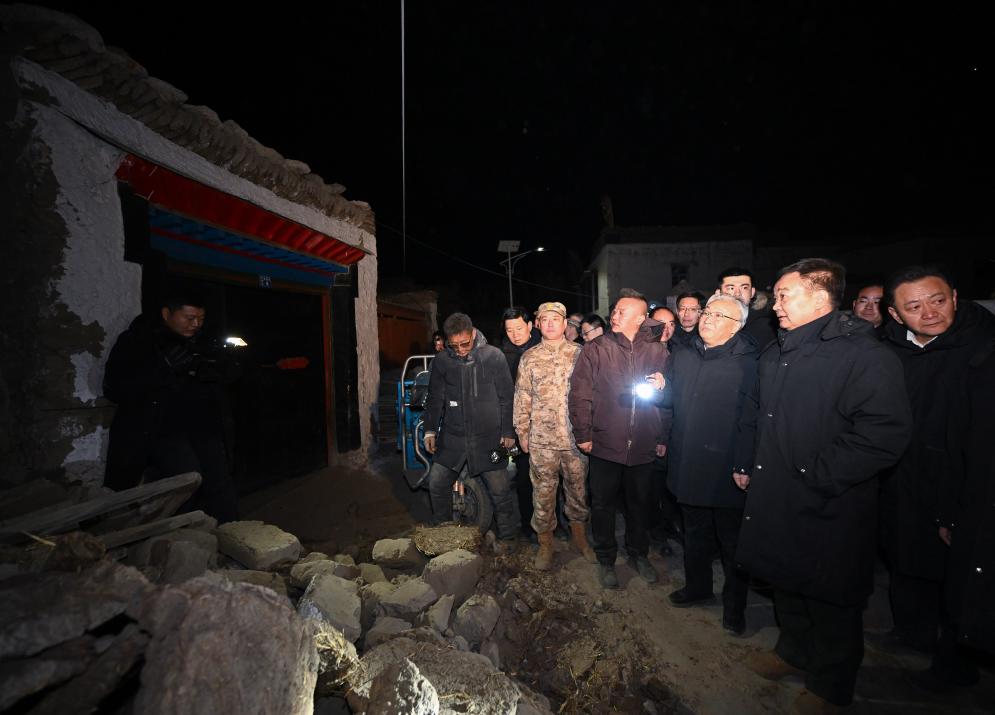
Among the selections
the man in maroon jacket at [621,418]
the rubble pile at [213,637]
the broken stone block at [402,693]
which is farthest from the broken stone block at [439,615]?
the man in maroon jacket at [621,418]

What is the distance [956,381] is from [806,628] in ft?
5.29

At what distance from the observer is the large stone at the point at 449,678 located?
1912mm

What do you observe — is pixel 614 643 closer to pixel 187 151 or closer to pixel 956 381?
pixel 956 381

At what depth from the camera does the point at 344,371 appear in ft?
20.9

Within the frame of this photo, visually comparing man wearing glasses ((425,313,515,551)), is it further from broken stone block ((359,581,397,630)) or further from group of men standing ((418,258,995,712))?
broken stone block ((359,581,397,630))

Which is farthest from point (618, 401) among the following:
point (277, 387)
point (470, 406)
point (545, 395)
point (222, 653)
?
point (277, 387)

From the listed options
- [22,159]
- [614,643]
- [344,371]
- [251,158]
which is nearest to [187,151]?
[251,158]

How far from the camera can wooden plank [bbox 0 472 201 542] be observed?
6.68 ft

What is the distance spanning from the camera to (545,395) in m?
3.88

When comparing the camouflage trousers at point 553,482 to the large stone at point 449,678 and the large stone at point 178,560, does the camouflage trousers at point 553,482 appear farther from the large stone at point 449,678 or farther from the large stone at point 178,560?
the large stone at point 178,560

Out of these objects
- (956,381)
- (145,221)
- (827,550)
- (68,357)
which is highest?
(145,221)

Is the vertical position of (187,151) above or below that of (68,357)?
above

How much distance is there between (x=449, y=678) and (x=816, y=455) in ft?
6.79

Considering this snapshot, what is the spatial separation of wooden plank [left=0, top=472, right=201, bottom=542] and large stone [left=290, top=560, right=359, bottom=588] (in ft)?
3.07
